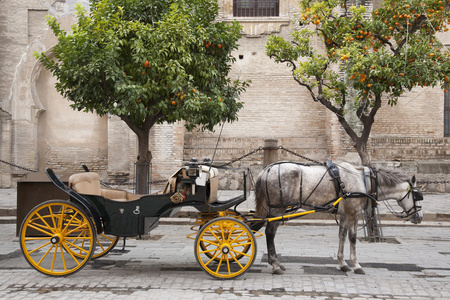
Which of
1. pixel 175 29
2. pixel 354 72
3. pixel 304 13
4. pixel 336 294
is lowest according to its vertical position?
pixel 336 294

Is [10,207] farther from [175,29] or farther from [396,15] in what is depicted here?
[396,15]

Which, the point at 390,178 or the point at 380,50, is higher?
the point at 380,50

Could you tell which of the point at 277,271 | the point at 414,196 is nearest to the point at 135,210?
the point at 277,271

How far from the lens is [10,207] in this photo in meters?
12.0

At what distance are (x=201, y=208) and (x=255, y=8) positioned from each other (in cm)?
1502

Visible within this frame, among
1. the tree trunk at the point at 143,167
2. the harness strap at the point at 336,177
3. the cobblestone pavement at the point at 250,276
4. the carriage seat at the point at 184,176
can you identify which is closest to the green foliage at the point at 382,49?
the cobblestone pavement at the point at 250,276

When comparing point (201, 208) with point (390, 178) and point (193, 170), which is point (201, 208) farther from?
point (390, 178)

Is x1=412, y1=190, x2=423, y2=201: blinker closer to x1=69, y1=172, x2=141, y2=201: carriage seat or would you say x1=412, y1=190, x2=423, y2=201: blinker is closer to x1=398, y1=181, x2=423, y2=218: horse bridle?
x1=398, y1=181, x2=423, y2=218: horse bridle

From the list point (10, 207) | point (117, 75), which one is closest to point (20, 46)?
point (10, 207)

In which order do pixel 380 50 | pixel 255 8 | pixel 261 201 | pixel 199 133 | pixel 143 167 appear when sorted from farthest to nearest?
pixel 255 8 → pixel 199 133 → pixel 143 167 → pixel 380 50 → pixel 261 201

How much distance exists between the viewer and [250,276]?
241 inches

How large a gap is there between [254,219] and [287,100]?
1350 cm

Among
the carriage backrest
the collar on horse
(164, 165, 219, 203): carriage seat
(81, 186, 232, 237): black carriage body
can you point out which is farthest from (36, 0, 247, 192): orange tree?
the collar on horse

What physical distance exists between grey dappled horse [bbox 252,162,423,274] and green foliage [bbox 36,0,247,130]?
9.47 feet
